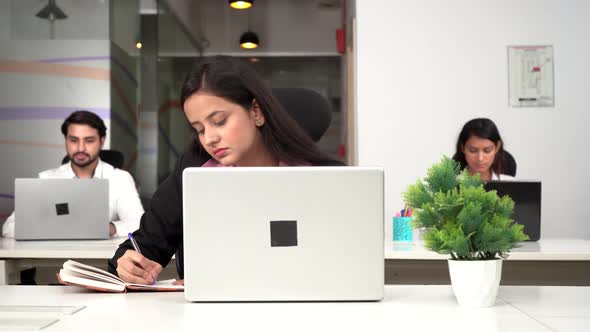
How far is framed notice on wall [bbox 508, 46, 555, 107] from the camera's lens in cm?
491

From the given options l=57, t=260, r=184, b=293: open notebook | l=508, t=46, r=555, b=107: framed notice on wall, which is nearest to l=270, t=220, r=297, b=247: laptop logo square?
l=57, t=260, r=184, b=293: open notebook

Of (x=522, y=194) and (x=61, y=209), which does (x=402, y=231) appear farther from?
(x=61, y=209)

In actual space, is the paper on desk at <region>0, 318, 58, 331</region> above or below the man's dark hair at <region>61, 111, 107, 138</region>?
below

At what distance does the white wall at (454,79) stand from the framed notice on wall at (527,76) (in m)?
0.05

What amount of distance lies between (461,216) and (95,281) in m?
0.84

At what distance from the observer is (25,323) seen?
4.12 feet

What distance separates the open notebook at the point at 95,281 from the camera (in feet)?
5.36

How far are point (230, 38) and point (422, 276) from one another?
23.1 feet

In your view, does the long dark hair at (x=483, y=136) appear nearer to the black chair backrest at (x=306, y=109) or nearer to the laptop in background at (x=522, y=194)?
the laptop in background at (x=522, y=194)

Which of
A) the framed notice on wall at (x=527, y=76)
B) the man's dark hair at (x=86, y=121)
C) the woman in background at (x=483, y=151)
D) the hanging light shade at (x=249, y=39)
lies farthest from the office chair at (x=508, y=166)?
the hanging light shade at (x=249, y=39)

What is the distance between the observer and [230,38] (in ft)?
31.0

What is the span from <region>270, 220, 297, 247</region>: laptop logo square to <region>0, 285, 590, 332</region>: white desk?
0.41ft

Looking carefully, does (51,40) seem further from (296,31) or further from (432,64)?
(296,31)

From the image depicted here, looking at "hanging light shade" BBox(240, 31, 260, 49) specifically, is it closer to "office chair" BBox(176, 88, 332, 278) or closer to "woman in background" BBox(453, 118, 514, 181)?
"woman in background" BBox(453, 118, 514, 181)
